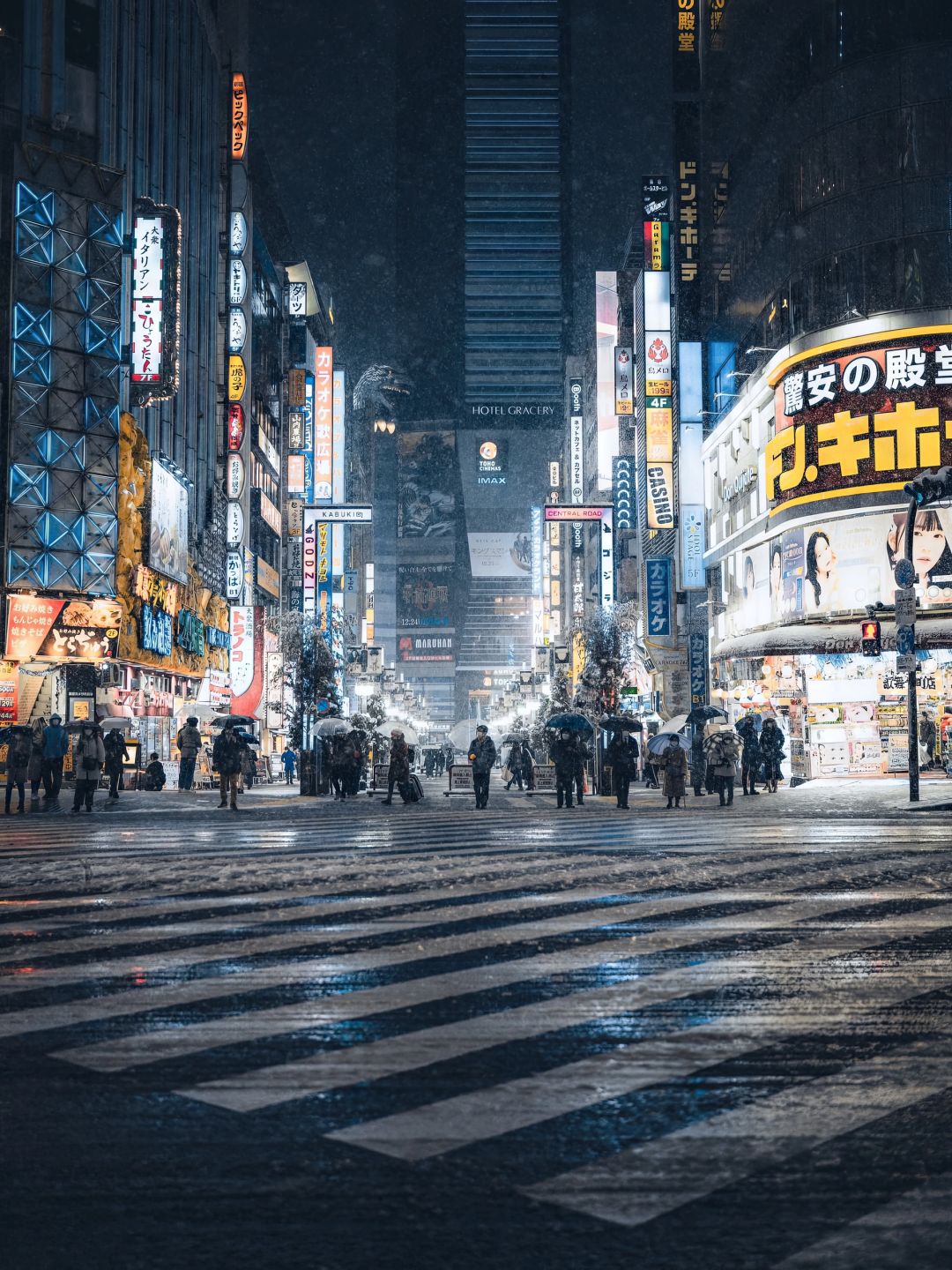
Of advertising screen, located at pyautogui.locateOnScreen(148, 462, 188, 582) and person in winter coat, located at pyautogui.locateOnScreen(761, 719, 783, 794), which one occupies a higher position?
advertising screen, located at pyautogui.locateOnScreen(148, 462, 188, 582)

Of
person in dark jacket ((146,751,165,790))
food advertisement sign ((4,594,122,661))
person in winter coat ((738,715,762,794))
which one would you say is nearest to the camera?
person in winter coat ((738,715,762,794))

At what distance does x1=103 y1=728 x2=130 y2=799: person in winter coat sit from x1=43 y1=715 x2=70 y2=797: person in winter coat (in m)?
1.96

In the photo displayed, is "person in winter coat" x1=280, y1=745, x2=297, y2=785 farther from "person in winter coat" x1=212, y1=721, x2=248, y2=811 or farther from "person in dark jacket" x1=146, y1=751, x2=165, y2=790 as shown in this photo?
"person in winter coat" x1=212, y1=721, x2=248, y2=811

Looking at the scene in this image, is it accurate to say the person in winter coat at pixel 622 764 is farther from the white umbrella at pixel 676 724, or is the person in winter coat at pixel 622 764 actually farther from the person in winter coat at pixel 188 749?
the person in winter coat at pixel 188 749

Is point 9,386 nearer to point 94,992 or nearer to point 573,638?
point 94,992

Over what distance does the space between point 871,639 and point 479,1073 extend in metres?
20.5

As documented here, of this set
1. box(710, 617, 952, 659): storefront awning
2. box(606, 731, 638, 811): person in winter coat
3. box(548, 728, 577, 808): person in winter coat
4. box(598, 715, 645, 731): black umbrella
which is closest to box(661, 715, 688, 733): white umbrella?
box(710, 617, 952, 659): storefront awning

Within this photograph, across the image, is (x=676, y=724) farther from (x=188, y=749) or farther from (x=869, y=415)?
(x=188, y=749)

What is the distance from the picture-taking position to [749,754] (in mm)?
29906

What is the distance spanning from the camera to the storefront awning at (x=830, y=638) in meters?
33.5

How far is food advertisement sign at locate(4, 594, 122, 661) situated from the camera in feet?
122

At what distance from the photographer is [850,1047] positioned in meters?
5.27

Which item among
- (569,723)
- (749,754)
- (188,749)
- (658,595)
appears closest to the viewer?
(569,723)

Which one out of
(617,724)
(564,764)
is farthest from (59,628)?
(564,764)
